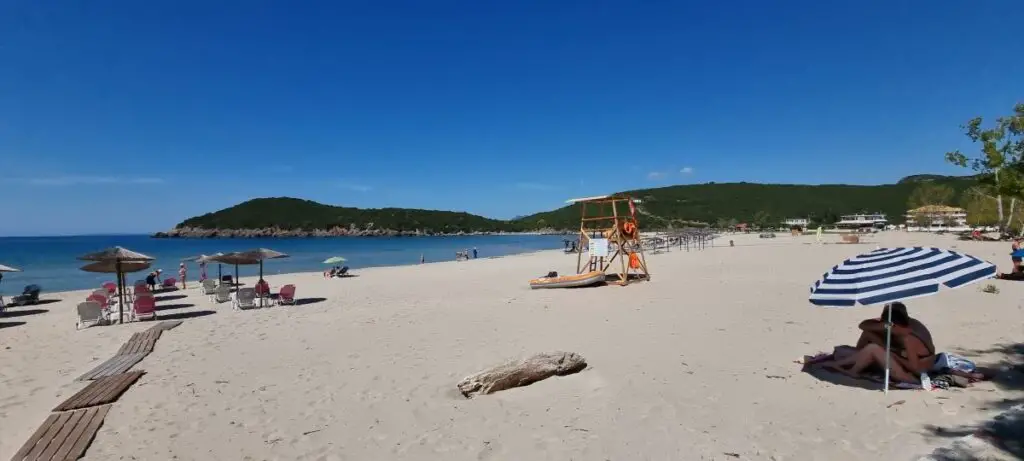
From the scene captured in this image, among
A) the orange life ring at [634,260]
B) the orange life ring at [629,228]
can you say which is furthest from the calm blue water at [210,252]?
the orange life ring at [629,228]

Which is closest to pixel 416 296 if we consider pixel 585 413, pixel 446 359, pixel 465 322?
pixel 465 322

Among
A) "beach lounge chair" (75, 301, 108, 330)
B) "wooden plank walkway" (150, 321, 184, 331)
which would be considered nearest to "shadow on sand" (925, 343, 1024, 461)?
"wooden plank walkway" (150, 321, 184, 331)

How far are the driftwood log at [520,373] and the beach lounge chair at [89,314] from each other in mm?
10408

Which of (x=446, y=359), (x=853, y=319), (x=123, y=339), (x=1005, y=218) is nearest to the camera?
(x=446, y=359)

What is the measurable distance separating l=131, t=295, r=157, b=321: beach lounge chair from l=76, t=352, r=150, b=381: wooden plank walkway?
4.53 m

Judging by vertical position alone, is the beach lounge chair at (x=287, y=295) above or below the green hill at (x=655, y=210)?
below

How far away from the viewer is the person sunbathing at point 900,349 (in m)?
5.05

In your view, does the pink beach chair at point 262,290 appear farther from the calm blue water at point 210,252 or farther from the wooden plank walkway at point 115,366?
the calm blue water at point 210,252

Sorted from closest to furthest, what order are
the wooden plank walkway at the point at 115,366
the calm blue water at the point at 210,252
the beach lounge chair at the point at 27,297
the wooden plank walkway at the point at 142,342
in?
1. the wooden plank walkway at the point at 115,366
2. the wooden plank walkway at the point at 142,342
3. the beach lounge chair at the point at 27,297
4. the calm blue water at the point at 210,252

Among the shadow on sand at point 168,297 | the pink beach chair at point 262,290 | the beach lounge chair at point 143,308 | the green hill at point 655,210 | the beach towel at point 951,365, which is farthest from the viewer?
the green hill at point 655,210

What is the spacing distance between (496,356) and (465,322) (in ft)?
9.47

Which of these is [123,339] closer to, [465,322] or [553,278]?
[465,322]

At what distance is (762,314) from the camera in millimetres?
9688

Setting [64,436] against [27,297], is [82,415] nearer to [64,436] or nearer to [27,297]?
[64,436]
